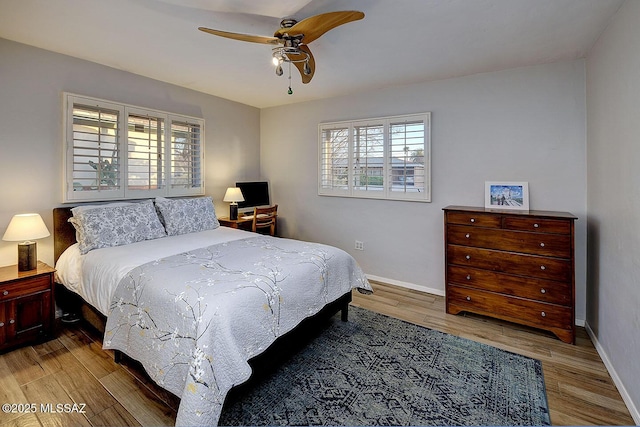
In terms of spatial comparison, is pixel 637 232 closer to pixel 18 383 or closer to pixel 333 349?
pixel 333 349

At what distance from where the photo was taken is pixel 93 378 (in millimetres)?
2125

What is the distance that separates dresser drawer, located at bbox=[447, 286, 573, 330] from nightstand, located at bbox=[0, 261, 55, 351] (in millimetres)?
3612

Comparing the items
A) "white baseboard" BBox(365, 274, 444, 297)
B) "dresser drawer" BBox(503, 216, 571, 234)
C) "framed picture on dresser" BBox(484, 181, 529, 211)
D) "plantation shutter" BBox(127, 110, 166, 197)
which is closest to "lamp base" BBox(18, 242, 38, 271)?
"plantation shutter" BBox(127, 110, 166, 197)

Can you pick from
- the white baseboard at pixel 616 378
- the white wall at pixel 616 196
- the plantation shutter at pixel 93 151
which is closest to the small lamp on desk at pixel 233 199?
the plantation shutter at pixel 93 151

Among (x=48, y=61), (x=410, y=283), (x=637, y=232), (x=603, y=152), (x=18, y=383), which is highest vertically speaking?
(x=48, y=61)

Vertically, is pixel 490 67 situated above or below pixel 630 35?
above

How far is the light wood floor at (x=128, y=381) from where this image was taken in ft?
5.90

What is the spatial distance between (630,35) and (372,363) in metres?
2.71

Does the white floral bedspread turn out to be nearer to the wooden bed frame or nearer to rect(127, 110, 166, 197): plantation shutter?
the wooden bed frame

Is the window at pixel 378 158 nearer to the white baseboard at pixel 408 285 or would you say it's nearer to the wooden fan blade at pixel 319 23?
the white baseboard at pixel 408 285

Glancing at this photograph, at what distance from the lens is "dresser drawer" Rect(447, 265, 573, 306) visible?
2639 mm

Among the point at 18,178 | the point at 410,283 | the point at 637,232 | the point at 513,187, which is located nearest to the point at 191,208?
the point at 18,178

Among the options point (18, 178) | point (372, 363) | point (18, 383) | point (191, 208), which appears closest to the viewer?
point (18, 383)

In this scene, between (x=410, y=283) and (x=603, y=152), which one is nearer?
(x=603, y=152)
